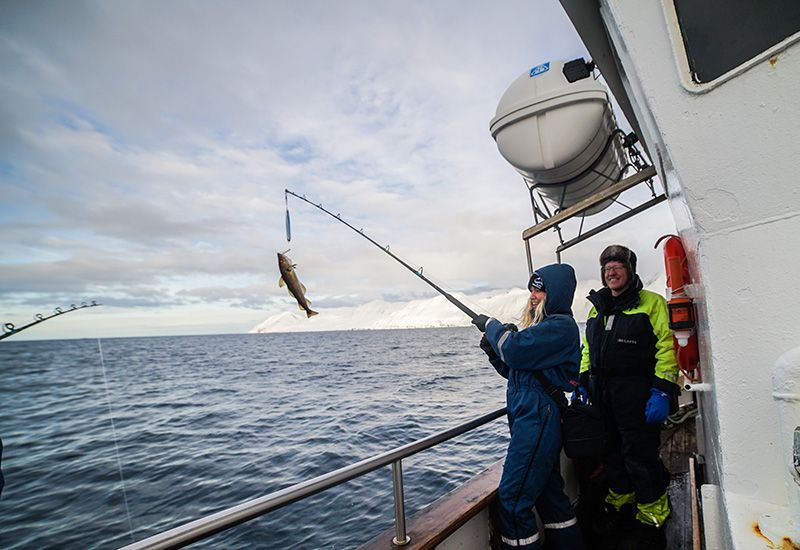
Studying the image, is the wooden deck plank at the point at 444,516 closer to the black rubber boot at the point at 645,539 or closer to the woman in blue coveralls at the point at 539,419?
the woman in blue coveralls at the point at 539,419

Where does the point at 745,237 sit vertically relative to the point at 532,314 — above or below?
above

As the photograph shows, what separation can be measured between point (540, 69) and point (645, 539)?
145 inches

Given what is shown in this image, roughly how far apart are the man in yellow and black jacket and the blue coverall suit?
0.57m

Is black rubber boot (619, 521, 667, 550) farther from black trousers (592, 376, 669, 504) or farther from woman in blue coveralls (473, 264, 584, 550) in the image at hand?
woman in blue coveralls (473, 264, 584, 550)

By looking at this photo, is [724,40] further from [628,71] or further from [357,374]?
[357,374]

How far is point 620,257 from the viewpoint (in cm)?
298

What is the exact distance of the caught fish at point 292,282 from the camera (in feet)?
12.6

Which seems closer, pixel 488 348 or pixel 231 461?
pixel 488 348

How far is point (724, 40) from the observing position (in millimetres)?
1244

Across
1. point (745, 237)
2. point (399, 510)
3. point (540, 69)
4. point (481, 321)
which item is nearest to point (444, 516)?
point (399, 510)

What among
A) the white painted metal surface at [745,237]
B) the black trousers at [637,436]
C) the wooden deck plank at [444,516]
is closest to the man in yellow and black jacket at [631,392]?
the black trousers at [637,436]

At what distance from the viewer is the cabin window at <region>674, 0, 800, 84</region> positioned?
1.17 metres

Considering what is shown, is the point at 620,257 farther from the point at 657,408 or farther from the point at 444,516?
the point at 444,516

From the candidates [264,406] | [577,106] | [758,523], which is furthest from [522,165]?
[264,406]
